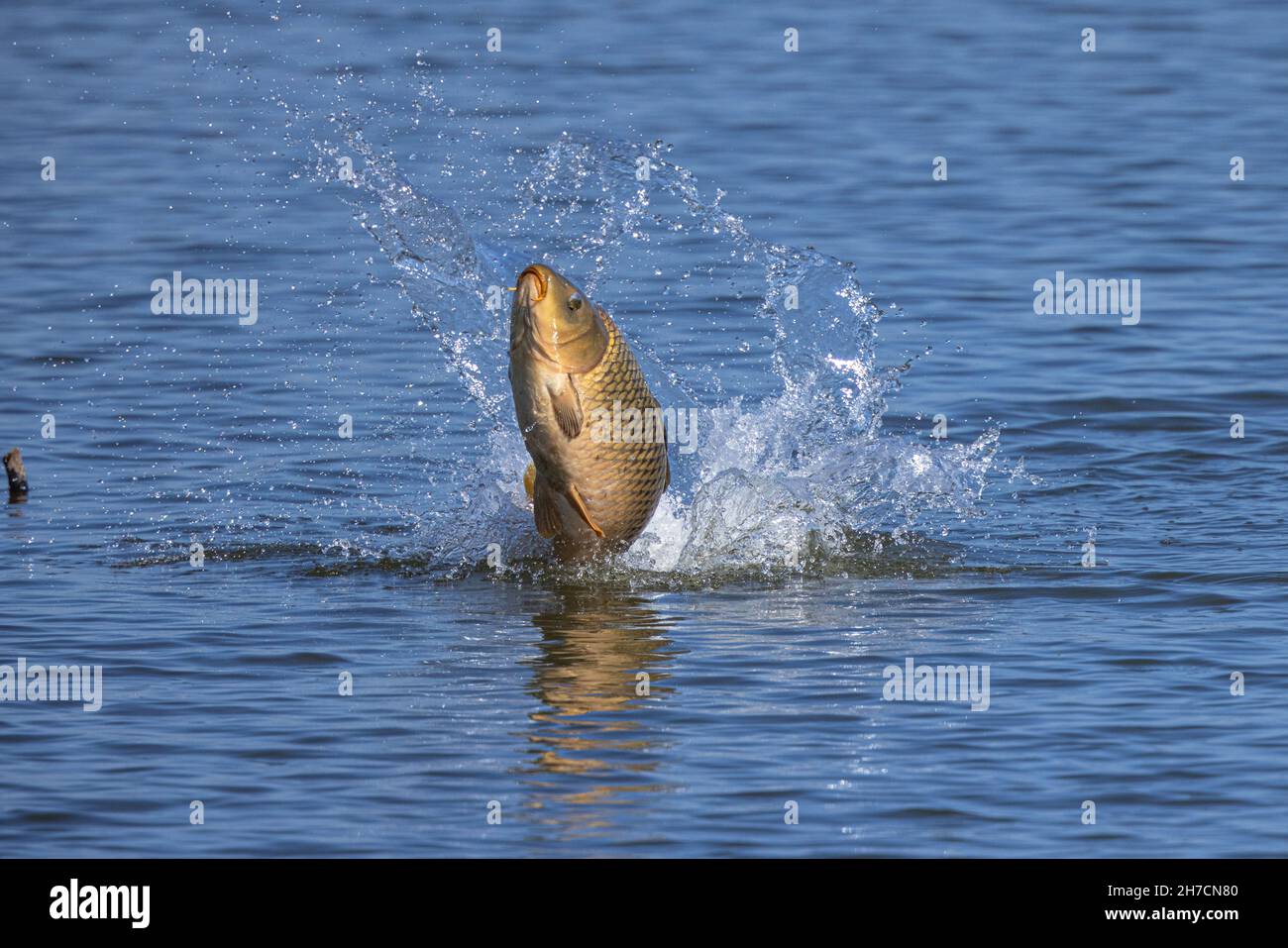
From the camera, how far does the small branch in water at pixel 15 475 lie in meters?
12.5

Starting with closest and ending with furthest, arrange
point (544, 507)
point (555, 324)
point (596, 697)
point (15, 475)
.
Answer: point (596, 697), point (555, 324), point (544, 507), point (15, 475)

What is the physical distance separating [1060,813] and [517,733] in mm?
2118

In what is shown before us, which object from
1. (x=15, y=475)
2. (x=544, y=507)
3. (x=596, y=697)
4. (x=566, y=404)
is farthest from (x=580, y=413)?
(x=15, y=475)

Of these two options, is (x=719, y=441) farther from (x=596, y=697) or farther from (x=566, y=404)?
(x=596, y=697)

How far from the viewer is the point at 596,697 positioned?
8.90 meters

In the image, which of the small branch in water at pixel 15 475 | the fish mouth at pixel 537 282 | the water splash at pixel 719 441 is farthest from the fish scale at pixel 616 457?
the small branch in water at pixel 15 475

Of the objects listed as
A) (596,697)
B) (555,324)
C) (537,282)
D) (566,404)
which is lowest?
(596,697)

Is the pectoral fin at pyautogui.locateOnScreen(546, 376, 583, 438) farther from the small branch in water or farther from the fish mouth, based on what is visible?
the small branch in water

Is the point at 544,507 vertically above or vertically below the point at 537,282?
below

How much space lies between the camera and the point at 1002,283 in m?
17.6

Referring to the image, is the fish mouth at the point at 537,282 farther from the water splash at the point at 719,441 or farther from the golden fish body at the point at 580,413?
the water splash at the point at 719,441

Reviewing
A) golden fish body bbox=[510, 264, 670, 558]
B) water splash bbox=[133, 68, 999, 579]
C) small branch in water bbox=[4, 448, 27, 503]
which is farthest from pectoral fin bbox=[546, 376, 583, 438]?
small branch in water bbox=[4, 448, 27, 503]

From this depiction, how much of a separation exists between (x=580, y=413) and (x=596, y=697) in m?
1.24

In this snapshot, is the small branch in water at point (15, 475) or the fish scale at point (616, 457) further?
the small branch in water at point (15, 475)
